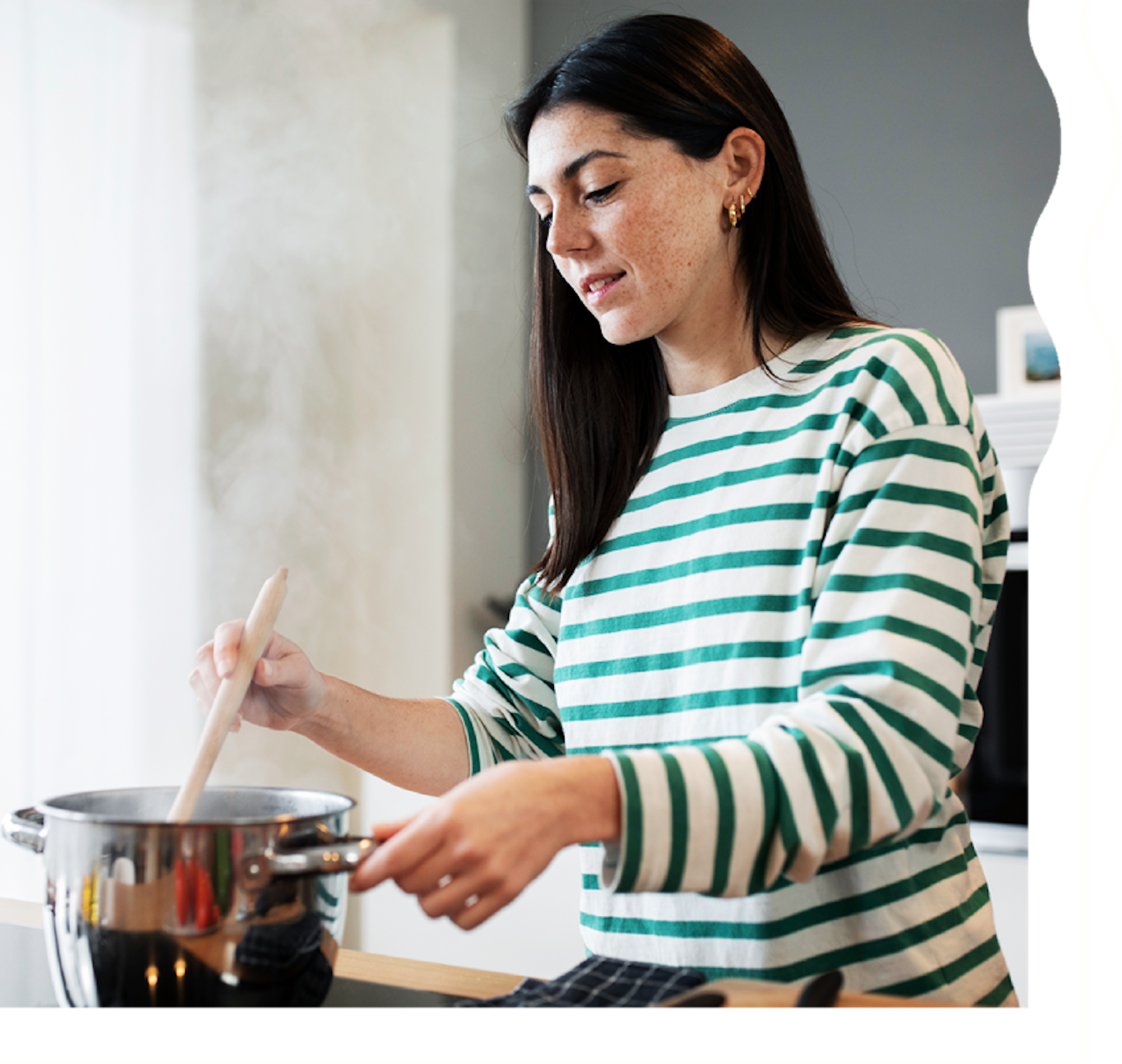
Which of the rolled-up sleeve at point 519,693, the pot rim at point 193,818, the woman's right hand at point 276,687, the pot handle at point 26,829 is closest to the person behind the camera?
the pot rim at point 193,818

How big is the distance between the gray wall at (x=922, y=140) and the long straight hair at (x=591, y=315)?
147 cm

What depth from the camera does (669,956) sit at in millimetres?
812

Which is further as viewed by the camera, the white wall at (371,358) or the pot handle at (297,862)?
the white wall at (371,358)

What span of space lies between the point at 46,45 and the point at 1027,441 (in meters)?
1.87

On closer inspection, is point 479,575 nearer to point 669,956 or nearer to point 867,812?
point 669,956

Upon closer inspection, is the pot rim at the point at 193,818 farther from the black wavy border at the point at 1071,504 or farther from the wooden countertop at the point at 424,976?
the black wavy border at the point at 1071,504

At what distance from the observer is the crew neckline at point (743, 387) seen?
87 cm

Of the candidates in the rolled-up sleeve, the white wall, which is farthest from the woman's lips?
the white wall

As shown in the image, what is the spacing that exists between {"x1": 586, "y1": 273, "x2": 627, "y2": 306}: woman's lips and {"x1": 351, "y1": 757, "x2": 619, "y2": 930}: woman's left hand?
456 mm

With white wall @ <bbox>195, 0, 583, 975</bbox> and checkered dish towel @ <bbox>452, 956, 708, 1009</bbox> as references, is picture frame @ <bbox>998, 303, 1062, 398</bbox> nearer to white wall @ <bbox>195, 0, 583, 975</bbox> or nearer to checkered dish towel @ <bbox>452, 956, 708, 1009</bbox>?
white wall @ <bbox>195, 0, 583, 975</bbox>

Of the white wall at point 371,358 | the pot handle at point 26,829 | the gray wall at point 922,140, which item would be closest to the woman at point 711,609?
the pot handle at point 26,829

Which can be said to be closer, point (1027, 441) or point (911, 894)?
point (911, 894)

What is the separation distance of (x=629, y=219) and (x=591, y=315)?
0.17 metres

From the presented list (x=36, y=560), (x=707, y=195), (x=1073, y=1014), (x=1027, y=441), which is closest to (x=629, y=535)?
(x=707, y=195)
